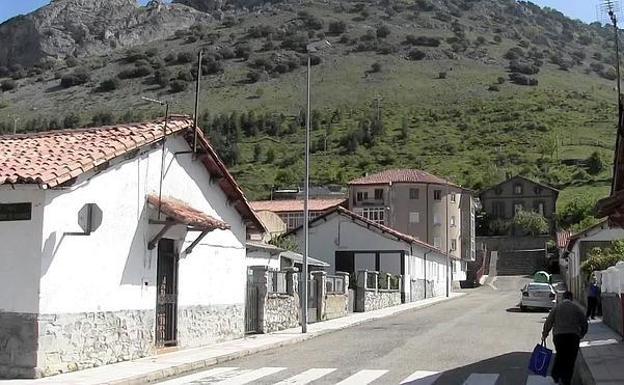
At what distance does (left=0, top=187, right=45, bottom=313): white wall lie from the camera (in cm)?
1354

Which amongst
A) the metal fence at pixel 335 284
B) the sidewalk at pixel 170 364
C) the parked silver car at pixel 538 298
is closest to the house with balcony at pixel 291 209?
the parked silver car at pixel 538 298

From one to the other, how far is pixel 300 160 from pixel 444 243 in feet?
132

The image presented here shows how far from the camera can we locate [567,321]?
12.7 meters

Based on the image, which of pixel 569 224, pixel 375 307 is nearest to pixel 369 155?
pixel 569 224

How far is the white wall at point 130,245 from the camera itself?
1398 cm

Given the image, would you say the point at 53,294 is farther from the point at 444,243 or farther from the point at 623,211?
the point at 444,243

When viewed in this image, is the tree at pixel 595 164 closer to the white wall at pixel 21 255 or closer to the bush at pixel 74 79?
the bush at pixel 74 79

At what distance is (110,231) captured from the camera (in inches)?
607

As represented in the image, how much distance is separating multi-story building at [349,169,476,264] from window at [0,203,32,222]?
2470 inches

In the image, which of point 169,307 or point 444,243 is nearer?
point 169,307

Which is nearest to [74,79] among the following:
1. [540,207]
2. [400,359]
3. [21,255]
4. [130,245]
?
[540,207]

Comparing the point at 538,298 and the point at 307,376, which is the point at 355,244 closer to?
the point at 538,298

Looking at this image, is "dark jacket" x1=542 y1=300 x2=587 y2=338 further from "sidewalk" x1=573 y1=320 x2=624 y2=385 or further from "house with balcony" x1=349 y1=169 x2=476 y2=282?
"house with balcony" x1=349 y1=169 x2=476 y2=282

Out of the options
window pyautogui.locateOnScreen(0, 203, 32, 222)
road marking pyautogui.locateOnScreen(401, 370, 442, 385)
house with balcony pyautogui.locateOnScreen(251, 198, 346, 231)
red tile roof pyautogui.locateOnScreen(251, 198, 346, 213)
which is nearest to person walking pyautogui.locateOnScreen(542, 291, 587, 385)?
road marking pyautogui.locateOnScreen(401, 370, 442, 385)
